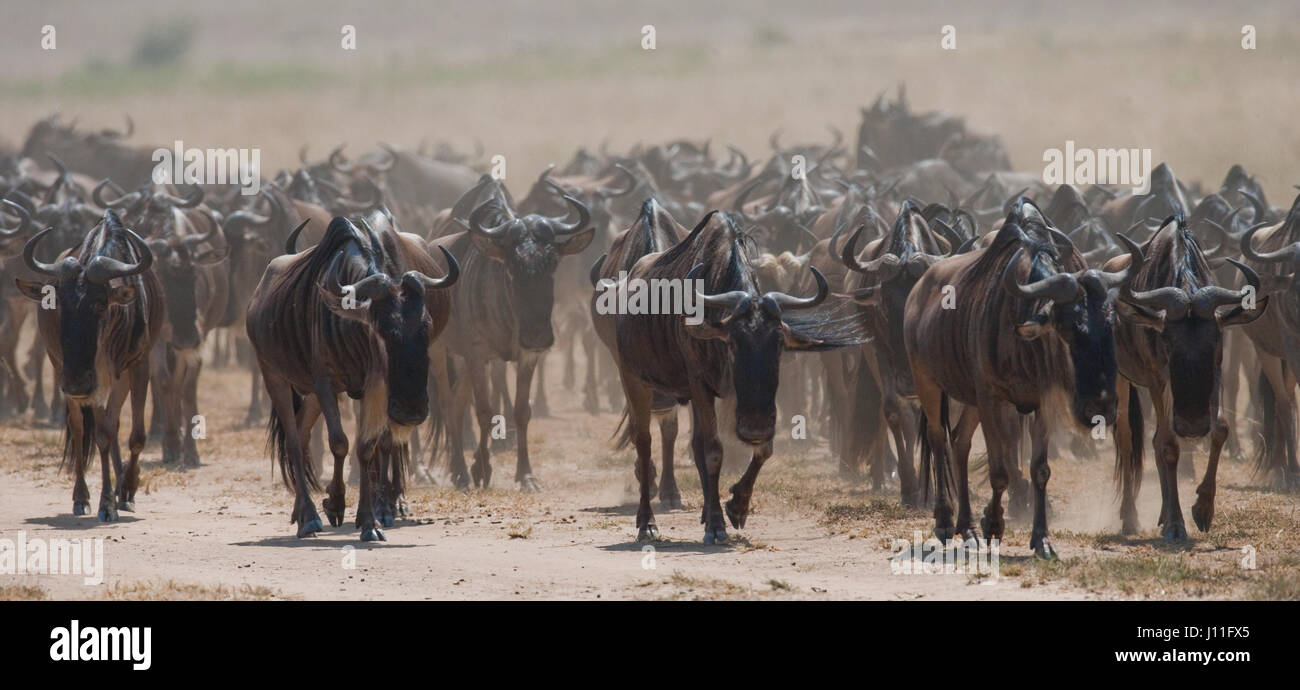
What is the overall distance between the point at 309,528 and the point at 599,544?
1750 mm

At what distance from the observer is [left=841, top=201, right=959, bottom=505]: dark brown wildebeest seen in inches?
446

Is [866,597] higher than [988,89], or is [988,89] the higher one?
[988,89]

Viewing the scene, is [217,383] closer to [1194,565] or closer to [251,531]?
[251,531]

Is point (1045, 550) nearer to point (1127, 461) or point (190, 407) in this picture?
point (1127, 461)

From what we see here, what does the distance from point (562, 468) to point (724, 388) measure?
17.4ft

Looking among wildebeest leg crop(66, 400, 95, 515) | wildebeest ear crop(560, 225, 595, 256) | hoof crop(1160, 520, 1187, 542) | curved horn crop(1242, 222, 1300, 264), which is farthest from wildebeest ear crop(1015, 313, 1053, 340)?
wildebeest leg crop(66, 400, 95, 515)

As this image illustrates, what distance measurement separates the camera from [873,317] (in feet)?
38.2

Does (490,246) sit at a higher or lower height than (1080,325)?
higher

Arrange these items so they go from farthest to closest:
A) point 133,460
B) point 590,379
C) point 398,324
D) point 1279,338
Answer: point 590,379
point 1279,338
point 133,460
point 398,324

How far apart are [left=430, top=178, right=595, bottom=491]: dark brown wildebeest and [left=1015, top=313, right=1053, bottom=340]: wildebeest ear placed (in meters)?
4.88

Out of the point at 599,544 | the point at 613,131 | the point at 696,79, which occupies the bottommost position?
the point at 599,544

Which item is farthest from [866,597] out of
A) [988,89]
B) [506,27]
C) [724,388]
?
[506,27]

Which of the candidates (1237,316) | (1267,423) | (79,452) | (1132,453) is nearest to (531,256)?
(79,452)

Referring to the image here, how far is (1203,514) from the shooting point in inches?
407
